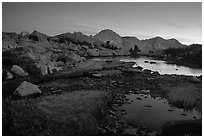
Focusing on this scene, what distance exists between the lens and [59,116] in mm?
15203

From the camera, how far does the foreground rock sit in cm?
1261

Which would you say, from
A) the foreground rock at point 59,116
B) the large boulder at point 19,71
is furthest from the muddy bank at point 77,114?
the large boulder at point 19,71

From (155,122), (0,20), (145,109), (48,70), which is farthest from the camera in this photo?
(48,70)

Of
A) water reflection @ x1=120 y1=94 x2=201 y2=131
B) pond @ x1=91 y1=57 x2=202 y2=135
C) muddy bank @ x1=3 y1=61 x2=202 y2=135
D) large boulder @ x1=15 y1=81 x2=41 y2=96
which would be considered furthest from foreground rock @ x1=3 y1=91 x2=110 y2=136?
pond @ x1=91 y1=57 x2=202 y2=135

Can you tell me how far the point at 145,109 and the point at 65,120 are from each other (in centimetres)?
941

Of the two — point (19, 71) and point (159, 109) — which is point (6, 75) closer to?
point (19, 71)

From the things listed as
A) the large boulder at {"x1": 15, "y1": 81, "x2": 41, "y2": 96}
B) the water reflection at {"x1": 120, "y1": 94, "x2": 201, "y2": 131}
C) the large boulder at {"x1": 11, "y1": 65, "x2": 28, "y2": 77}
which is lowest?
the water reflection at {"x1": 120, "y1": 94, "x2": 201, "y2": 131}

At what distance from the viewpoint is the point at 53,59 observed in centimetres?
5797

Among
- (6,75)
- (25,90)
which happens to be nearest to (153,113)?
(25,90)

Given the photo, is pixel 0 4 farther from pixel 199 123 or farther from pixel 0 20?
pixel 199 123

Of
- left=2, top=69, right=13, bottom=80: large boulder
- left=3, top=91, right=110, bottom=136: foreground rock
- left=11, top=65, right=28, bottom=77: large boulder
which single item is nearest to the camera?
left=3, top=91, right=110, bottom=136: foreground rock

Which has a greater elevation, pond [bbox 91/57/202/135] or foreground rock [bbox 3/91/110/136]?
foreground rock [bbox 3/91/110/136]

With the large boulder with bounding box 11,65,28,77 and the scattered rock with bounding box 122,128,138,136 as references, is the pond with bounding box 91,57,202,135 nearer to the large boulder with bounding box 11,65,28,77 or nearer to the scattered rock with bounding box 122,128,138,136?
the scattered rock with bounding box 122,128,138,136

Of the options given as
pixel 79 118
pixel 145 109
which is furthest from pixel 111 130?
pixel 145 109
